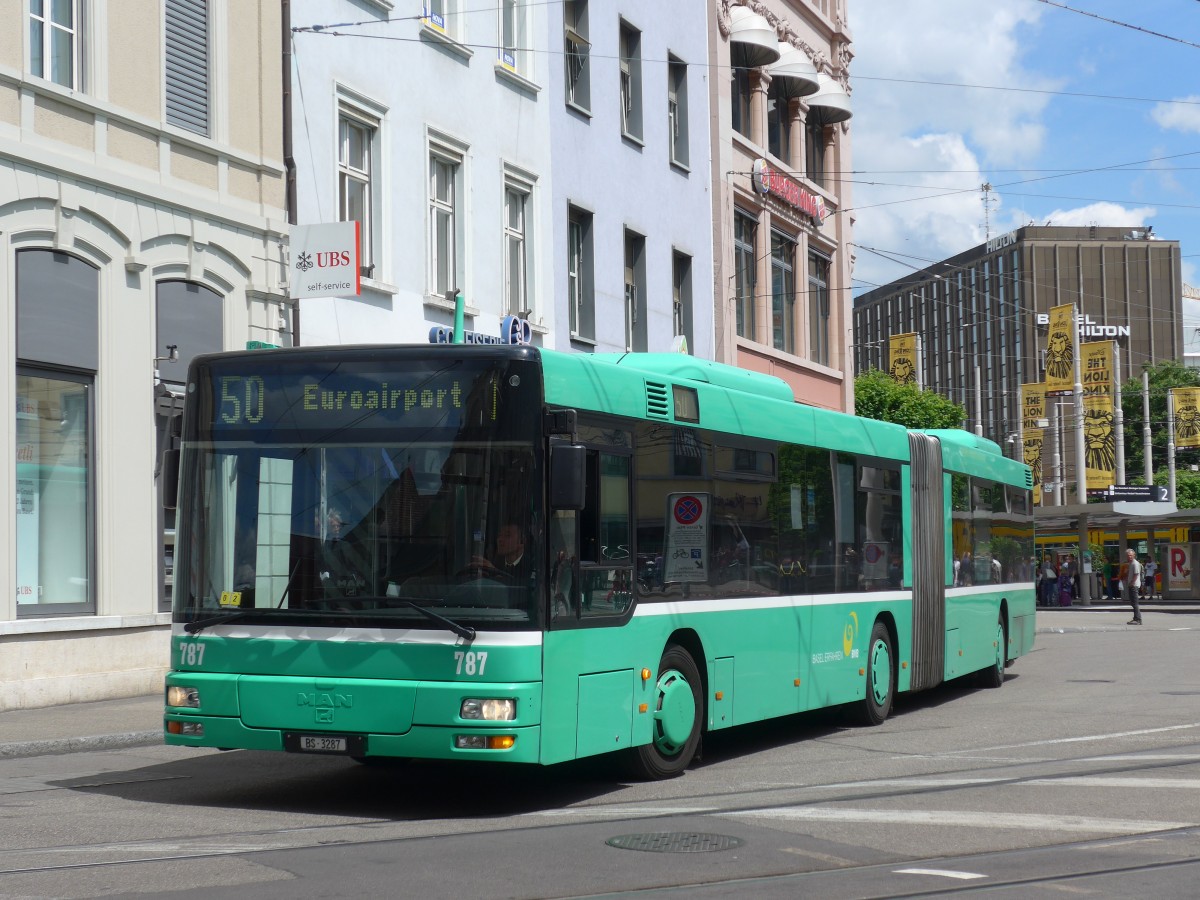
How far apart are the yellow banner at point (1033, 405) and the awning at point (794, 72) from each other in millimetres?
33526

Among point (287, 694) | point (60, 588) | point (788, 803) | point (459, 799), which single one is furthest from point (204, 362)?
point (60, 588)

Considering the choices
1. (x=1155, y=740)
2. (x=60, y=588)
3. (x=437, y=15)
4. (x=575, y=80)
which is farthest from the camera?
(x=575, y=80)

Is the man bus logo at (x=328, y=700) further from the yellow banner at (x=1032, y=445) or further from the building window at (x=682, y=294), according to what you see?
the yellow banner at (x=1032, y=445)

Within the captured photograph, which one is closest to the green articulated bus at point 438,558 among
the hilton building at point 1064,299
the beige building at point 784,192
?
the beige building at point 784,192

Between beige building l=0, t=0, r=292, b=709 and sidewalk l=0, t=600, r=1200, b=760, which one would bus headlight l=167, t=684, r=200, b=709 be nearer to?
sidewalk l=0, t=600, r=1200, b=760

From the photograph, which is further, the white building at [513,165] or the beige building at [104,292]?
the white building at [513,165]

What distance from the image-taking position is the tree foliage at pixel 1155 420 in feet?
314

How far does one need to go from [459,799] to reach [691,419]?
3024 mm

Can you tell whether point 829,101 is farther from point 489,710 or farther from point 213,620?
point 489,710

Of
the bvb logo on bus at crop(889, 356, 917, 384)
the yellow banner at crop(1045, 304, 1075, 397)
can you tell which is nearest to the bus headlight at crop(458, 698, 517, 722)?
the yellow banner at crop(1045, 304, 1075, 397)

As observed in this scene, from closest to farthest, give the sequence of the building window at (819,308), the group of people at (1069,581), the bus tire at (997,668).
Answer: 1. the bus tire at (997,668)
2. the building window at (819,308)
3. the group of people at (1069,581)

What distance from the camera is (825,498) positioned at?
46.0ft

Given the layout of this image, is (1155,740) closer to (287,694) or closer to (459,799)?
(459,799)

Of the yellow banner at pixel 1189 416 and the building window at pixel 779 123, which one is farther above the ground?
the building window at pixel 779 123
